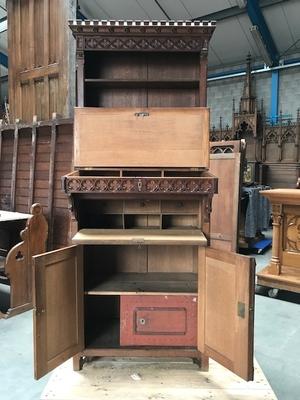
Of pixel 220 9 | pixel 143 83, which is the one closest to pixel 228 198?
pixel 143 83

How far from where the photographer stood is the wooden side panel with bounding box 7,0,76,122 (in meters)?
3.67

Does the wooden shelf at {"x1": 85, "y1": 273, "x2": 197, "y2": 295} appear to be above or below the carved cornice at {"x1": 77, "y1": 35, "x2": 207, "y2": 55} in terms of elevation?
below

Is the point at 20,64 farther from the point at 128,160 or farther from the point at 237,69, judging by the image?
the point at 237,69

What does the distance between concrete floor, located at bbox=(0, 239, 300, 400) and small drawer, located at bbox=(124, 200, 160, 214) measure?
3.74 ft

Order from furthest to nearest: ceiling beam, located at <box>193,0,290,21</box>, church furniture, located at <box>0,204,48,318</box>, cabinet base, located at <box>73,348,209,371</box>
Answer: ceiling beam, located at <box>193,0,290,21</box> → church furniture, located at <box>0,204,48,318</box> → cabinet base, located at <box>73,348,209,371</box>

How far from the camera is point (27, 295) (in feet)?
9.70

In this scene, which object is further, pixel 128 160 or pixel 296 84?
pixel 296 84

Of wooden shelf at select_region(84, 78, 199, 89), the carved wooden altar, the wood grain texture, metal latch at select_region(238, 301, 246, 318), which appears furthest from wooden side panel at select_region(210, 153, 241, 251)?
metal latch at select_region(238, 301, 246, 318)

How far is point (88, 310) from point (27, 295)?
42.3 inches

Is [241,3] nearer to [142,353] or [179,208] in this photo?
[179,208]

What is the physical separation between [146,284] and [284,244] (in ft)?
5.93

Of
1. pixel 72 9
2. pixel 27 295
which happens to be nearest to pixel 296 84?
pixel 72 9

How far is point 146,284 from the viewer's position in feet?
6.20

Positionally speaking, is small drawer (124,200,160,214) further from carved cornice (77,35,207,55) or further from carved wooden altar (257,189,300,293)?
carved wooden altar (257,189,300,293)
